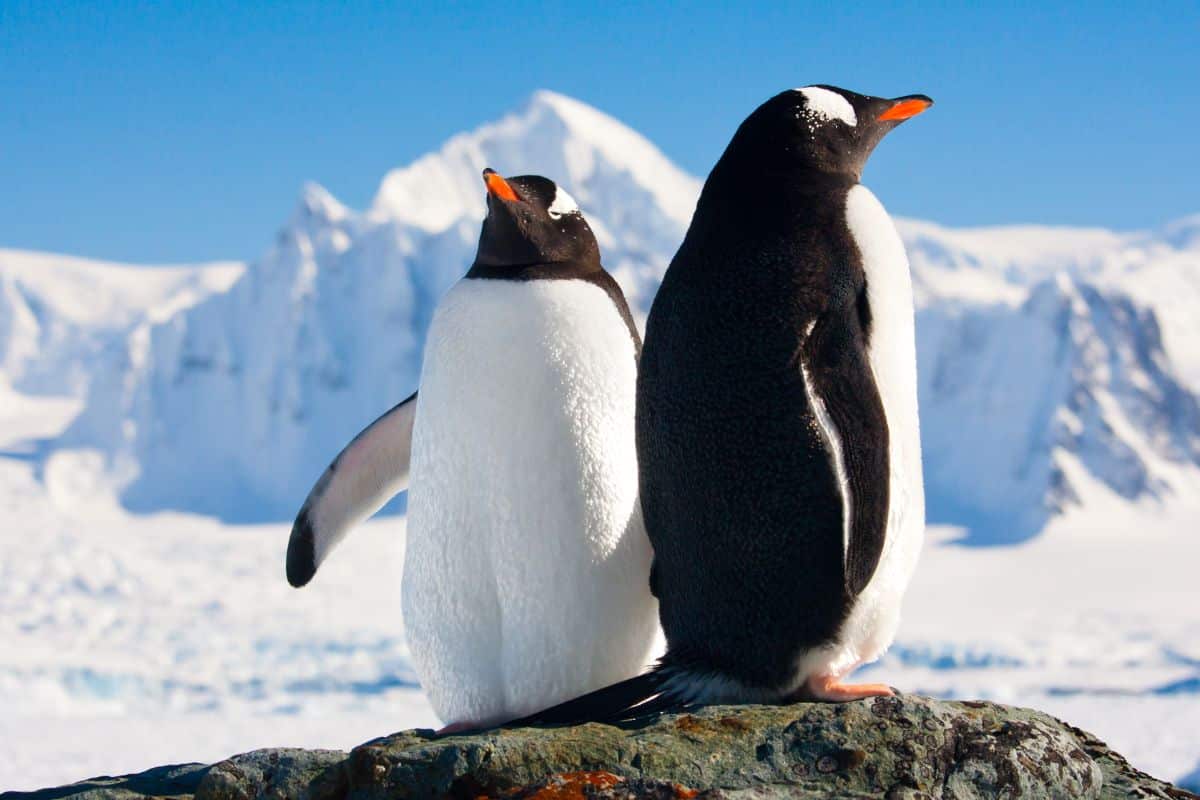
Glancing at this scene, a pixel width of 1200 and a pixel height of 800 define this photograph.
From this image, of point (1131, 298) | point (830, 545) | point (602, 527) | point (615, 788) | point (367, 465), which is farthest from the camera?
point (1131, 298)

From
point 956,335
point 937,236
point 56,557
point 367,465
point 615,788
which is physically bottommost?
point 615,788

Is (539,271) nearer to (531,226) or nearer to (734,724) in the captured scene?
(531,226)

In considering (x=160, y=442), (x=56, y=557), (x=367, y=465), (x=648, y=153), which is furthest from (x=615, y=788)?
(x=648, y=153)

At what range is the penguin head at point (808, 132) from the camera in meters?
2.71

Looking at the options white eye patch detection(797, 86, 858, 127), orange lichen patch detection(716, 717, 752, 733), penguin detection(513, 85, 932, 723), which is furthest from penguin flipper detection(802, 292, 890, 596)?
white eye patch detection(797, 86, 858, 127)

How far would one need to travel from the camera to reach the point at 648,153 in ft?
497

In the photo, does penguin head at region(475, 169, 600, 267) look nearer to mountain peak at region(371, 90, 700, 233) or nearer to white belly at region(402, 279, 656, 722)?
white belly at region(402, 279, 656, 722)

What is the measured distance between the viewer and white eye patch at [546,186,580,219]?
10.2 ft

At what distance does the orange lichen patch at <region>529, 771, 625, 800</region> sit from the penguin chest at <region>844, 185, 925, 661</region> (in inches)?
23.5

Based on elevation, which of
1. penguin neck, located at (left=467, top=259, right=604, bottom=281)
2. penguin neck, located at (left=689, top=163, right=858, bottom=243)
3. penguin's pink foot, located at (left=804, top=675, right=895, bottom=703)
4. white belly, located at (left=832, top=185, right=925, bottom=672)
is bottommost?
penguin's pink foot, located at (left=804, top=675, right=895, bottom=703)

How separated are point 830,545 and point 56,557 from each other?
1584 inches

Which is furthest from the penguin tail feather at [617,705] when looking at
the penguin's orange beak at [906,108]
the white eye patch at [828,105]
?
the penguin's orange beak at [906,108]

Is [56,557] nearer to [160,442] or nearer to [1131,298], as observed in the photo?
[160,442]

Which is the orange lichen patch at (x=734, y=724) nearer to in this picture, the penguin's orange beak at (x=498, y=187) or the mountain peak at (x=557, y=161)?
the penguin's orange beak at (x=498, y=187)
